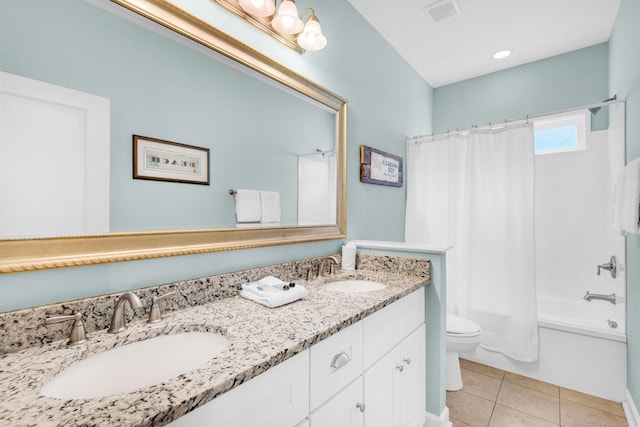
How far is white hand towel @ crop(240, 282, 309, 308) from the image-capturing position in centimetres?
110

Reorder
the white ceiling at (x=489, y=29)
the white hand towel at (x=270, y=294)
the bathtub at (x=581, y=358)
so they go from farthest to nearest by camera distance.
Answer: the white ceiling at (x=489, y=29) < the bathtub at (x=581, y=358) < the white hand towel at (x=270, y=294)

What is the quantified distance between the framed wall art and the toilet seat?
1.82 meters

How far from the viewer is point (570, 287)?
2.72 meters

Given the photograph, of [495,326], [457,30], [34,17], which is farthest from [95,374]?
[457,30]

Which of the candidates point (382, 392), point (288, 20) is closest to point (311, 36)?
point (288, 20)

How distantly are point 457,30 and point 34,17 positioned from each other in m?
2.50

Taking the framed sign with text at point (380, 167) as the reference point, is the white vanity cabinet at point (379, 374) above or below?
below

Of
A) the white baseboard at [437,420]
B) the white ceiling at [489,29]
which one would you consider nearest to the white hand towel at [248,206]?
the white baseboard at [437,420]

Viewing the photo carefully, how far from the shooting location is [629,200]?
4.77 feet

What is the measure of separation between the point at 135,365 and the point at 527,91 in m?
3.51

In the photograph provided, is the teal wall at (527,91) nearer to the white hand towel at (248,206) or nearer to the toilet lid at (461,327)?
the toilet lid at (461,327)

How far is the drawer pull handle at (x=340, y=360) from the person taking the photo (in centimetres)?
95

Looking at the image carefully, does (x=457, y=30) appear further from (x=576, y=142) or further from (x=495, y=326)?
(x=495, y=326)

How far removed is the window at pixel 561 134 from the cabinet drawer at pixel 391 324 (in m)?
2.26
